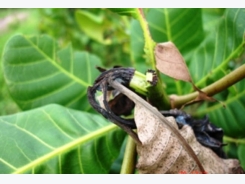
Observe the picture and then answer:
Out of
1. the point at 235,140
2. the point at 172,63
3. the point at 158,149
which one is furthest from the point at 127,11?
the point at 235,140

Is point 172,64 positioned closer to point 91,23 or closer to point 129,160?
point 129,160

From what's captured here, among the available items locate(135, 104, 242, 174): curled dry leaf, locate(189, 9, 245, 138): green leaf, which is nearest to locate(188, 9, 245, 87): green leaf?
locate(189, 9, 245, 138): green leaf

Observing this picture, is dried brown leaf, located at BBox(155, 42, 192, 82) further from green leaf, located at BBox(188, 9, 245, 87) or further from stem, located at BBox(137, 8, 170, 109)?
green leaf, located at BBox(188, 9, 245, 87)

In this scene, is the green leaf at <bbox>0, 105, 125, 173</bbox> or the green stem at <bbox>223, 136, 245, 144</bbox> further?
the green stem at <bbox>223, 136, 245, 144</bbox>

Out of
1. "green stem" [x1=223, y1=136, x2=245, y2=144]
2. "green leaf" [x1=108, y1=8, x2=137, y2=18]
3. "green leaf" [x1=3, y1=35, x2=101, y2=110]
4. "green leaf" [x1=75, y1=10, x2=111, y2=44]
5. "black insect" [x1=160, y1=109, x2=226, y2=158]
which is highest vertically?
"green leaf" [x1=108, y1=8, x2=137, y2=18]

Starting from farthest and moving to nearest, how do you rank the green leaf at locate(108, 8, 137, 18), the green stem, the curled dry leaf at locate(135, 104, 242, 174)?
the green stem < the green leaf at locate(108, 8, 137, 18) < the curled dry leaf at locate(135, 104, 242, 174)

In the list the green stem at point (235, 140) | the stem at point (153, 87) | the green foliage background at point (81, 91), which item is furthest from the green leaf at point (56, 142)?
the green stem at point (235, 140)
